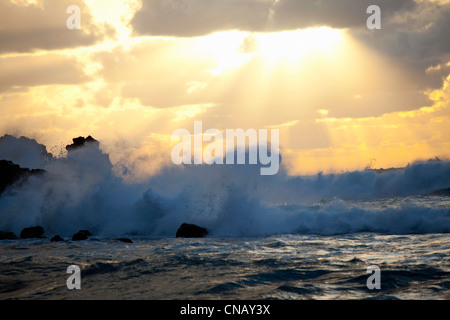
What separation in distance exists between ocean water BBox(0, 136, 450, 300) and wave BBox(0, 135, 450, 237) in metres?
0.08

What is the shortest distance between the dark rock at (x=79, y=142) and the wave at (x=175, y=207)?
78cm

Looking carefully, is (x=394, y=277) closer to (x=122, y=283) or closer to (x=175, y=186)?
(x=122, y=283)

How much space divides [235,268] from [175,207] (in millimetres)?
17269

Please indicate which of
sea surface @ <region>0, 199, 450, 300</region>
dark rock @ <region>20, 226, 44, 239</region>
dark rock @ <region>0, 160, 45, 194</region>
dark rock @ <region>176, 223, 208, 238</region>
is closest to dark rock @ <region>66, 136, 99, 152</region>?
dark rock @ <region>0, 160, 45, 194</region>

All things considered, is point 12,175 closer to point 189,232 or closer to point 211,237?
point 189,232

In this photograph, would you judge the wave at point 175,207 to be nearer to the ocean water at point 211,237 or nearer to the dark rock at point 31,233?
the ocean water at point 211,237

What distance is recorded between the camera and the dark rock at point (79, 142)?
37.6 metres

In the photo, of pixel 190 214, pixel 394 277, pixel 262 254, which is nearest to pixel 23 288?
pixel 262 254

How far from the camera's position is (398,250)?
1684cm

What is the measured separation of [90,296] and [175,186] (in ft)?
77.4

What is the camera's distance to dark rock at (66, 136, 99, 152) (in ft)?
123

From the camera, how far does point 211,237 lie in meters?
23.9

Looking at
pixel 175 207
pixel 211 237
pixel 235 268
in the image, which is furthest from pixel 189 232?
pixel 235 268
